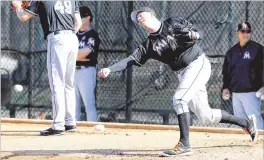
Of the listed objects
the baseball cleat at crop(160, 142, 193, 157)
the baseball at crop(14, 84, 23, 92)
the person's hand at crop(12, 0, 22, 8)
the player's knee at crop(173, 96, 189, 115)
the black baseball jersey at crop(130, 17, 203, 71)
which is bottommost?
the baseball cleat at crop(160, 142, 193, 157)

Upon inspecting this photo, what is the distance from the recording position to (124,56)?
11.4m

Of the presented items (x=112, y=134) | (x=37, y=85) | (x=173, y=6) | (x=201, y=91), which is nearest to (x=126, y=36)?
(x=173, y=6)

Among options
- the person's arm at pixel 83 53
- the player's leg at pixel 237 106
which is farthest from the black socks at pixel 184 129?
the person's arm at pixel 83 53

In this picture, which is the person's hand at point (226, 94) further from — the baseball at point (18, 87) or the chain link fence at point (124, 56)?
the baseball at point (18, 87)

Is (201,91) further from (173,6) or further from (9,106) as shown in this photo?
(9,106)

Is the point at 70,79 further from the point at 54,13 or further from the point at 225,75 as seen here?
the point at 225,75

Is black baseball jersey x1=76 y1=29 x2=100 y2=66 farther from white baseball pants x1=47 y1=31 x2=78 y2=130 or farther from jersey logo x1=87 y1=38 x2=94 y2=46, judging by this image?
white baseball pants x1=47 y1=31 x2=78 y2=130

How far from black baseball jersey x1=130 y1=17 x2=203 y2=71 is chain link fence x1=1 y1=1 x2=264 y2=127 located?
3821mm

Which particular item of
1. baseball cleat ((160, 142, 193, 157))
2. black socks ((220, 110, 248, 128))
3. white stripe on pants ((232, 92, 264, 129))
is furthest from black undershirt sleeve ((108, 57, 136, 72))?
white stripe on pants ((232, 92, 264, 129))

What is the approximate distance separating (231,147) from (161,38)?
154cm

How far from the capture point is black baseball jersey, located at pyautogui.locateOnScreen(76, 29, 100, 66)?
34.7 feet

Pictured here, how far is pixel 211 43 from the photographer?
1105 centimetres

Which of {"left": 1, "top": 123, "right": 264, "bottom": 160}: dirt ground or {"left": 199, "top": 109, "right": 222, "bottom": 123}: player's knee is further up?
{"left": 199, "top": 109, "right": 222, "bottom": 123}: player's knee

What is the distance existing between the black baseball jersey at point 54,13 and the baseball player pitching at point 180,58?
169 cm
